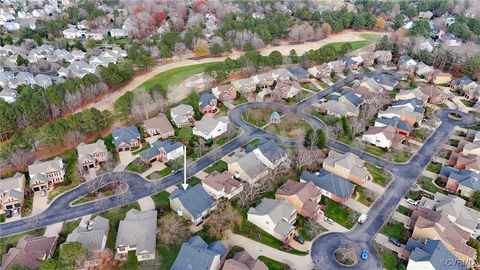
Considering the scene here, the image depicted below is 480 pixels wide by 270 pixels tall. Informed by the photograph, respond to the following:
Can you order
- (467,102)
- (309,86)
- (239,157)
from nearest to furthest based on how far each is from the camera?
(239,157), (467,102), (309,86)

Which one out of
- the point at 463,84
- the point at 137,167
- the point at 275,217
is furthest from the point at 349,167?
the point at 463,84

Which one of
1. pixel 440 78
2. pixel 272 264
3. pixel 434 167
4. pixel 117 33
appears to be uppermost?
pixel 440 78

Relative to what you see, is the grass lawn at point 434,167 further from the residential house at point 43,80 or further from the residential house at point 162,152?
the residential house at point 43,80

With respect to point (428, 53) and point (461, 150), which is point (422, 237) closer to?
point (461, 150)

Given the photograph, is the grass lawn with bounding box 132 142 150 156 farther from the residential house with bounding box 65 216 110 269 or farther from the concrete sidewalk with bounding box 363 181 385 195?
the concrete sidewalk with bounding box 363 181 385 195

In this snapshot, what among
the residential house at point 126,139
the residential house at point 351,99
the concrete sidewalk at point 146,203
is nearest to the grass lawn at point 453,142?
the residential house at point 351,99

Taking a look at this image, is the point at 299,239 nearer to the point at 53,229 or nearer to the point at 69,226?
the point at 69,226

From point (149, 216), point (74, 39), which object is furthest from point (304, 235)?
point (74, 39)
